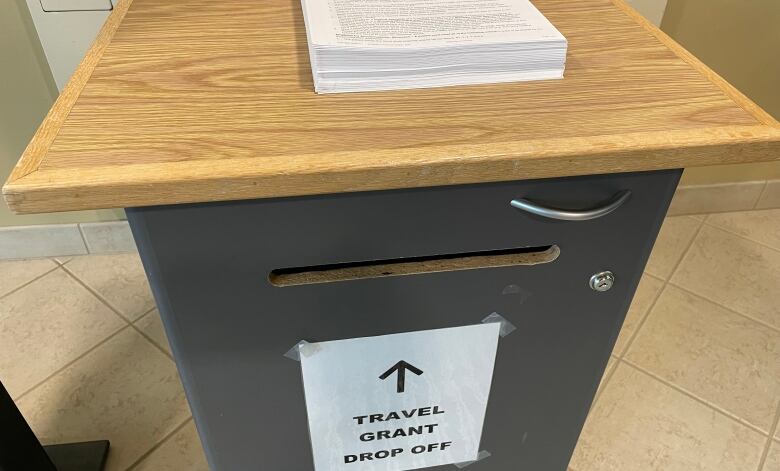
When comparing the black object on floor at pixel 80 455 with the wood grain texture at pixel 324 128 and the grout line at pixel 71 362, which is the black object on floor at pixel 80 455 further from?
the wood grain texture at pixel 324 128

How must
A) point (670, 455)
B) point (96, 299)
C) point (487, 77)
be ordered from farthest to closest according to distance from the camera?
point (96, 299), point (670, 455), point (487, 77)

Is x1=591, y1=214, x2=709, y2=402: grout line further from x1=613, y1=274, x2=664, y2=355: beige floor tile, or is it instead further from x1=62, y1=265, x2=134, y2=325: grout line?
x1=62, y1=265, x2=134, y2=325: grout line

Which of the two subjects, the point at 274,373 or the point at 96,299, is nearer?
the point at 274,373

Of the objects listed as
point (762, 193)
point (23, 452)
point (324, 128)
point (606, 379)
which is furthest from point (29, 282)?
point (762, 193)

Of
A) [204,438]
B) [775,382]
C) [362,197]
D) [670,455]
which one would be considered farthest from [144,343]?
[775,382]

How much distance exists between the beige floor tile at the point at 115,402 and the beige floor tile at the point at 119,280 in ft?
0.44

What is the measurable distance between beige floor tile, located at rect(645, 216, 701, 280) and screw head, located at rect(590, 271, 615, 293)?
1021 mm

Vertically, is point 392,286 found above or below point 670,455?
above

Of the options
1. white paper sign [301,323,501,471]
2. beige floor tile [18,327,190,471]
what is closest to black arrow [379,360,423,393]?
white paper sign [301,323,501,471]

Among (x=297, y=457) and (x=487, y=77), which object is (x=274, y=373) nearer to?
(x=297, y=457)

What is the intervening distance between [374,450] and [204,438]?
8.7 inches

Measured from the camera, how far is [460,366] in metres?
0.71

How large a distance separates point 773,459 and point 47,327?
1.56 meters

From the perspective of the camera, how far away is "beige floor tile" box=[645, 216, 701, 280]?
1581 millimetres
